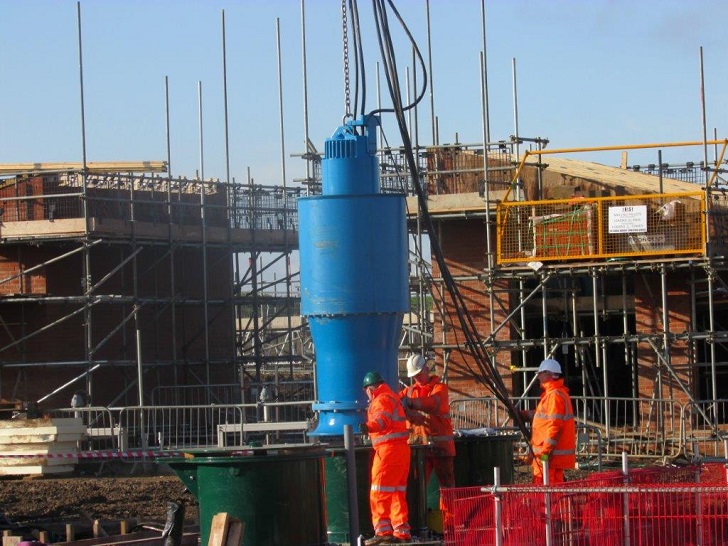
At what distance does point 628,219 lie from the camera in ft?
75.5

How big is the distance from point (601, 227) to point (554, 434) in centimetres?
961

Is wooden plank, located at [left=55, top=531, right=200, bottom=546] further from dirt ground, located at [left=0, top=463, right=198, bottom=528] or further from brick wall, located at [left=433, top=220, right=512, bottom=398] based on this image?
brick wall, located at [left=433, top=220, right=512, bottom=398]

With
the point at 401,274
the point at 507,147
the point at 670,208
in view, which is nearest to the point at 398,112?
the point at 401,274

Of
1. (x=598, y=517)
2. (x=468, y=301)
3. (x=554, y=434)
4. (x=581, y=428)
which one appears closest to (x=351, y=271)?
(x=554, y=434)

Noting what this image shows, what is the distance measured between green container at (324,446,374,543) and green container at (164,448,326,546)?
→ 37.2 inches

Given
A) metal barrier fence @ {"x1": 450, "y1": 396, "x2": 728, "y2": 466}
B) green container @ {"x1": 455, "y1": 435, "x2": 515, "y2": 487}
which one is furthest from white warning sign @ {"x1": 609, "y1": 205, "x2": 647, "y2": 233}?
green container @ {"x1": 455, "y1": 435, "x2": 515, "y2": 487}

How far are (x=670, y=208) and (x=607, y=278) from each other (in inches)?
113

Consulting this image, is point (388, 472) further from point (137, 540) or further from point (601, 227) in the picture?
point (601, 227)

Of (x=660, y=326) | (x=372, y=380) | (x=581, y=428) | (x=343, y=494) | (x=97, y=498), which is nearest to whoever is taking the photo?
(x=372, y=380)

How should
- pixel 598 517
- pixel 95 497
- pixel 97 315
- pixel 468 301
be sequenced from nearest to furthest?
pixel 598 517 < pixel 95 497 < pixel 468 301 < pixel 97 315

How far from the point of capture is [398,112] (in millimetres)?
14023

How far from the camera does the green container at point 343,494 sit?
46.3ft

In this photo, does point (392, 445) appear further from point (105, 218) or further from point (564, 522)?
point (105, 218)

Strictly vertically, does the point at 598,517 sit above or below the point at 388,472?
below
